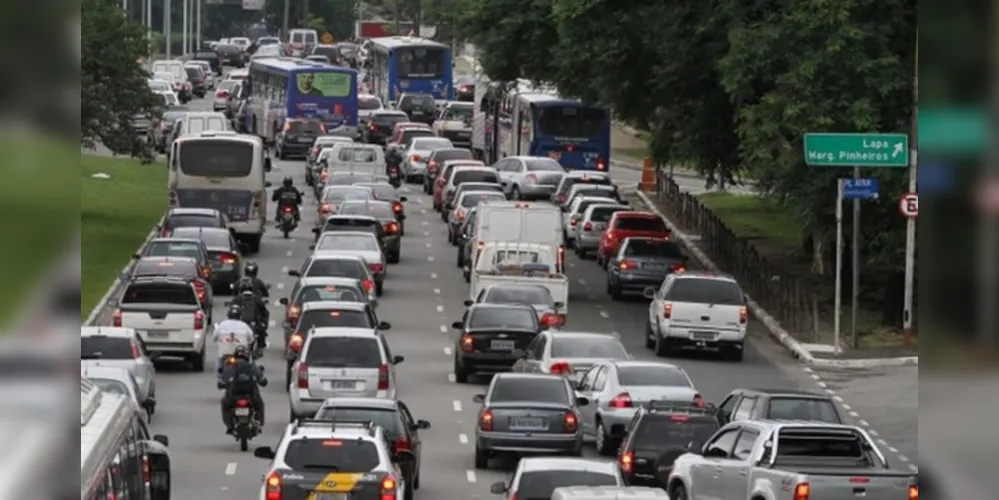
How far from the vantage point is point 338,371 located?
30562 millimetres

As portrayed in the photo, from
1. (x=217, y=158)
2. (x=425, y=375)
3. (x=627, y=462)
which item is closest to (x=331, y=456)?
(x=627, y=462)

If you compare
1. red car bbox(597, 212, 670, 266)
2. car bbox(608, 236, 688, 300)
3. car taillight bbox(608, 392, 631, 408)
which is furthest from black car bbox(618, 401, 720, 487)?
red car bbox(597, 212, 670, 266)

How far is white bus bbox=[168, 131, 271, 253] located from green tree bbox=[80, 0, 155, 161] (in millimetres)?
3114

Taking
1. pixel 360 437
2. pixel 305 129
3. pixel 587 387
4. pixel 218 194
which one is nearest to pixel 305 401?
pixel 587 387

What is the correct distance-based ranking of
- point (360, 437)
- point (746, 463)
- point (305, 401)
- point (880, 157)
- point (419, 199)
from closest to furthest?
1. point (746, 463)
2. point (360, 437)
3. point (305, 401)
4. point (880, 157)
5. point (419, 199)

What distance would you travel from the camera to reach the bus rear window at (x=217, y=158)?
56375 millimetres

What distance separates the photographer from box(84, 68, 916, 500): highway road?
2741 cm

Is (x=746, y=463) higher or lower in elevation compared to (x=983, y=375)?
lower

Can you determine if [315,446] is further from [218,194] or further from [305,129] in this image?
[305,129]

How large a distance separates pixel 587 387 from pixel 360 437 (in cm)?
1044

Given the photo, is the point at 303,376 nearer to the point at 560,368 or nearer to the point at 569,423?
the point at 560,368

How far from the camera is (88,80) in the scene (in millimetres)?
57625

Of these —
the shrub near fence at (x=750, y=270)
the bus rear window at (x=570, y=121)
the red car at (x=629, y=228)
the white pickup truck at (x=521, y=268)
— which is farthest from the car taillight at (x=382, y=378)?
the bus rear window at (x=570, y=121)

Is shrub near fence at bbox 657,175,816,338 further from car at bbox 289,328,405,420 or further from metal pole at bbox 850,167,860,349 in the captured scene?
car at bbox 289,328,405,420
